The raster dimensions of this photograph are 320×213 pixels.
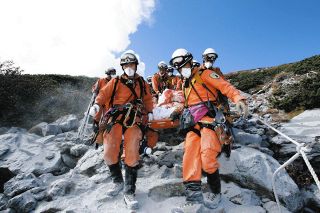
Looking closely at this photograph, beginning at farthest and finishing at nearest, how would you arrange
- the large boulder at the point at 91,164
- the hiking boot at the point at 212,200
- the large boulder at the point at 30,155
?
the large boulder at the point at 30,155, the large boulder at the point at 91,164, the hiking boot at the point at 212,200

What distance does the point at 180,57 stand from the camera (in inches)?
247

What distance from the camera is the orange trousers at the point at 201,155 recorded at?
215 inches

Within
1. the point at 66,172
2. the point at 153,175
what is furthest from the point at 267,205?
the point at 66,172

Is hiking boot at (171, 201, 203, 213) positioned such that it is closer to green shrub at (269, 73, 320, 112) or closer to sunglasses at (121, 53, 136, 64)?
sunglasses at (121, 53, 136, 64)

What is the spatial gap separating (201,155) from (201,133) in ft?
1.47

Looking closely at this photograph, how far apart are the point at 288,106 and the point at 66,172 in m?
10.4

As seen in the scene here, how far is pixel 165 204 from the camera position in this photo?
5969 millimetres

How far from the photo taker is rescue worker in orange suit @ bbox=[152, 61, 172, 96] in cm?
1242

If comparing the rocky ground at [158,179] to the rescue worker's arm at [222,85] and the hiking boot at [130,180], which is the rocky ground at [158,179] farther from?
the rescue worker's arm at [222,85]

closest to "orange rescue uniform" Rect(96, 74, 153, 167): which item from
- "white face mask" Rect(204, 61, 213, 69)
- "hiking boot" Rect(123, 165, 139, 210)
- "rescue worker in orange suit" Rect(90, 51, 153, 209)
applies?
"rescue worker in orange suit" Rect(90, 51, 153, 209)

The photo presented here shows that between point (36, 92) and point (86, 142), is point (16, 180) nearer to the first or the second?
point (86, 142)

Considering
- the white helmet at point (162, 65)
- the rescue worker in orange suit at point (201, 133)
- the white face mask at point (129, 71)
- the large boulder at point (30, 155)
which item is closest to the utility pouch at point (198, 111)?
the rescue worker in orange suit at point (201, 133)

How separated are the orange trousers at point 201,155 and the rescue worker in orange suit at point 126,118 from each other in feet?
3.53

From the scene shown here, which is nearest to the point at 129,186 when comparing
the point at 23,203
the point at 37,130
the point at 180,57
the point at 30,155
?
the point at 23,203
